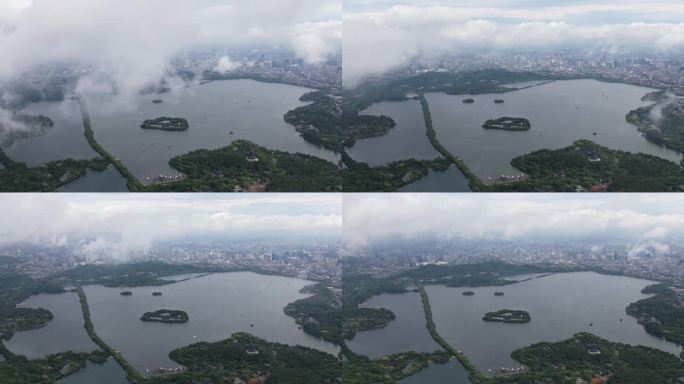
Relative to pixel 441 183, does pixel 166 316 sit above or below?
below

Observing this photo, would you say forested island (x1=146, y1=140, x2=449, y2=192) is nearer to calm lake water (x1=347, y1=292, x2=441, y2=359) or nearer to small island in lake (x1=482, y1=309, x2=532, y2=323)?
calm lake water (x1=347, y1=292, x2=441, y2=359)

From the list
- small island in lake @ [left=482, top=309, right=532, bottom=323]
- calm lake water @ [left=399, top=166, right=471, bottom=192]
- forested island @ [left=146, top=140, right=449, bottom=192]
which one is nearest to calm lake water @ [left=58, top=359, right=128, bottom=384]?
forested island @ [left=146, top=140, right=449, bottom=192]

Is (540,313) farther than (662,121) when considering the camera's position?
Yes

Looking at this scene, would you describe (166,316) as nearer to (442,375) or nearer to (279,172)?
(279,172)

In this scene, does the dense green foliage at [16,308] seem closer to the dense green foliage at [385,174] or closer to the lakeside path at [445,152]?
the dense green foliage at [385,174]

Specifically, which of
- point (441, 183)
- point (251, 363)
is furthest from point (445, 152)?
point (251, 363)

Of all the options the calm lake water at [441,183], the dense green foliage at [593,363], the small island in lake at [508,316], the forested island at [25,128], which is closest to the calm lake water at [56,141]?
the forested island at [25,128]

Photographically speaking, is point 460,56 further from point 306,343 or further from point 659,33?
point 306,343
